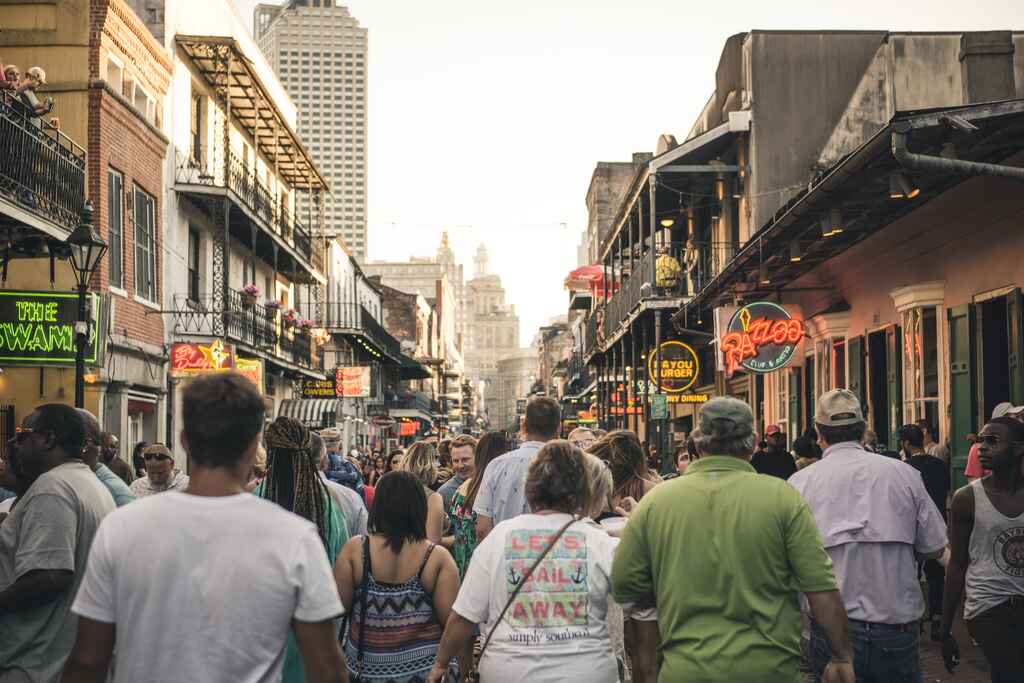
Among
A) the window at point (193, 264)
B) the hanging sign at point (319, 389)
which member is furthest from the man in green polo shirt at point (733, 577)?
the hanging sign at point (319, 389)

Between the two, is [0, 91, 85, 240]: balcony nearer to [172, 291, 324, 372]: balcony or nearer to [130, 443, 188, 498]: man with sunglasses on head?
[130, 443, 188, 498]: man with sunglasses on head

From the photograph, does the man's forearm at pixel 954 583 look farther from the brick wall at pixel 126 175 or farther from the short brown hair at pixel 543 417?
the brick wall at pixel 126 175

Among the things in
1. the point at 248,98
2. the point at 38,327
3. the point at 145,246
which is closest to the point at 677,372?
the point at 248,98

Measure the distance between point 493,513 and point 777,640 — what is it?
345 centimetres

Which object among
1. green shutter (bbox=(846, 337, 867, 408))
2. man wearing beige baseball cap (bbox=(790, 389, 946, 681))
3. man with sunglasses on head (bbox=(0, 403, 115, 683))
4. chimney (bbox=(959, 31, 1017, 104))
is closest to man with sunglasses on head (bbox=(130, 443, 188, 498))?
man with sunglasses on head (bbox=(0, 403, 115, 683))

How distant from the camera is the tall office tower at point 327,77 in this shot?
588 feet

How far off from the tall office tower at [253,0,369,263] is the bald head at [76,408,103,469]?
17508cm

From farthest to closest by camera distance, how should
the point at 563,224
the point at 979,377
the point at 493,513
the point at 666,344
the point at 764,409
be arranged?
the point at 563,224 → the point at 666,344 → the point at 764,409 → the point at 979,377 → the point at 493,513

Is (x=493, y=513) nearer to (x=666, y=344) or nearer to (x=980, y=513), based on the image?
(x=980, y=513)

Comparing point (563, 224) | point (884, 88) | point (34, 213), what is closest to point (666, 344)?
point (884, 88)

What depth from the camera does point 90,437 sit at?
569 cm

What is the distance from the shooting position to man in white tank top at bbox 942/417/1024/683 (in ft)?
20.3

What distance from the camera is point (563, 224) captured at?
52.1 meters

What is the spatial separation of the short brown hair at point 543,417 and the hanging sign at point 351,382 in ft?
113
